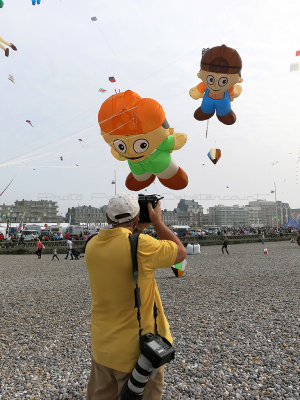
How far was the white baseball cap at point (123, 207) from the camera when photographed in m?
2.06

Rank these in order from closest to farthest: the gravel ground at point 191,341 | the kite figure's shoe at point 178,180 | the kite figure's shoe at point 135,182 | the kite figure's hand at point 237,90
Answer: the gravel ground at point 191,341, the kite figure's shoe at point 178,180, the kite figure's shoe at point 135,182, the kite figure's hand at point 237,90

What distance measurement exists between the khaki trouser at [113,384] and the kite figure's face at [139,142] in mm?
2594

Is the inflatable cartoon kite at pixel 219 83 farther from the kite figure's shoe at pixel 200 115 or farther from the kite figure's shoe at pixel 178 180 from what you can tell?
the kite figure's shoe at pixel 178 180

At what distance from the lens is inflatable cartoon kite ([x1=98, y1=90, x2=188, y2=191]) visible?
4.00 metres

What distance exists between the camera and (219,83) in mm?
5227

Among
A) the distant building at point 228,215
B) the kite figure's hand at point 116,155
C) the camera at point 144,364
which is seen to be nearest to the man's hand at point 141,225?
the camera at point 144,364

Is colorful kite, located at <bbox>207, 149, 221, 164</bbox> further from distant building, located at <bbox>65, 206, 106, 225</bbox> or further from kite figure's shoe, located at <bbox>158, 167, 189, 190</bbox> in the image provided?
distant building, located at <bbox>65, 206, 106, 225</bbox>

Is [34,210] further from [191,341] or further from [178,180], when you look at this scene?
[178,180]

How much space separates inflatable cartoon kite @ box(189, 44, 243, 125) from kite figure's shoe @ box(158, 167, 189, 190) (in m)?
1.64

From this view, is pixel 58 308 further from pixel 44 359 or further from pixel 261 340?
pixel 261 340

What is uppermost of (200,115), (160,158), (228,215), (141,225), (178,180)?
(228,215)

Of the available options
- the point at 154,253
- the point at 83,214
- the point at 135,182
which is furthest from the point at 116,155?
the point at 83,214

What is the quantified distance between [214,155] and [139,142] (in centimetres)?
277

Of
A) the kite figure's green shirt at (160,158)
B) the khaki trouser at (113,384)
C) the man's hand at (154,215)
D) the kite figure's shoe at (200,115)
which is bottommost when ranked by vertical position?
the khaki trouser at (113,384)
